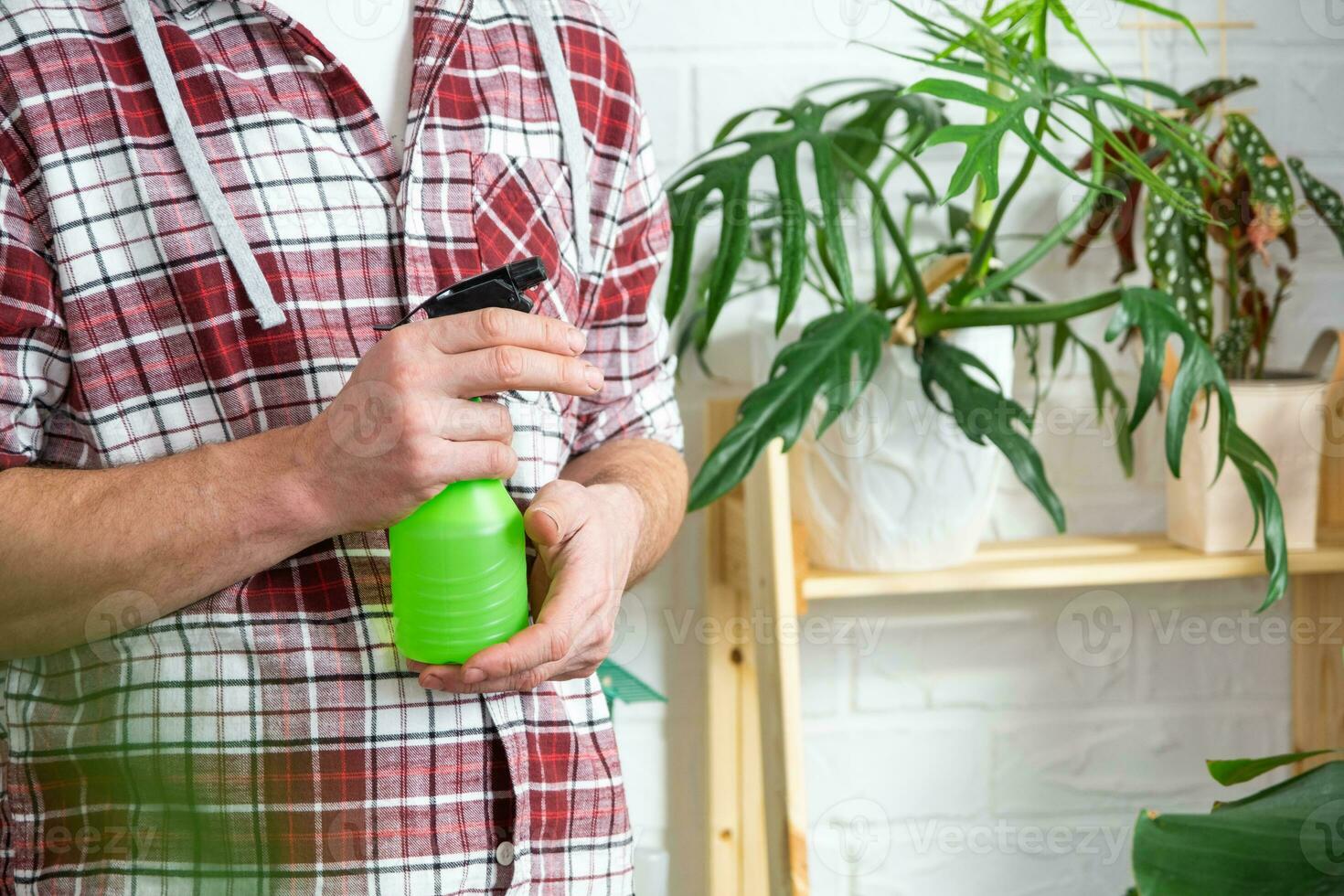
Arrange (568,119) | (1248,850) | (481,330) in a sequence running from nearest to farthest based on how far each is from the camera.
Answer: (1248,850) → (481,330) → (568,119)

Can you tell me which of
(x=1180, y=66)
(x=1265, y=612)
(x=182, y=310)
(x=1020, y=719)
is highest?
(x=1180, y=66)

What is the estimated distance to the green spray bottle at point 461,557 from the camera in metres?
0.49

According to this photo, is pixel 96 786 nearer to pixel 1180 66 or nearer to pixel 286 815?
pixel 286 815

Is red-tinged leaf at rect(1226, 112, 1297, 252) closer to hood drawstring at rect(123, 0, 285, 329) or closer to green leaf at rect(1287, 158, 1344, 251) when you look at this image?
green leaf at rect(1287, 158, 1344, 251)

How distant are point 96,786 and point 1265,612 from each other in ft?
3.66

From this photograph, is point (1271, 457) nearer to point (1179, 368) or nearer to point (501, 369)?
point (1179, 368)

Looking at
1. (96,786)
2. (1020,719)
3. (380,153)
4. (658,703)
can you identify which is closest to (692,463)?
(658,703)

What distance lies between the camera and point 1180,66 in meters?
1.10

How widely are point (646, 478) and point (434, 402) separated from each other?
0.79ft

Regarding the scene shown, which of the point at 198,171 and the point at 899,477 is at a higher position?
the point at 198,171

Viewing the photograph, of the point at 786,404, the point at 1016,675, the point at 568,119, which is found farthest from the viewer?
the point at 1016,675

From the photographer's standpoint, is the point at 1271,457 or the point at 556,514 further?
the point at 1271,457

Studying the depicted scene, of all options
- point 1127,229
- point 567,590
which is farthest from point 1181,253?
point 567,590

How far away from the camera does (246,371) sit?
1.87 ft
